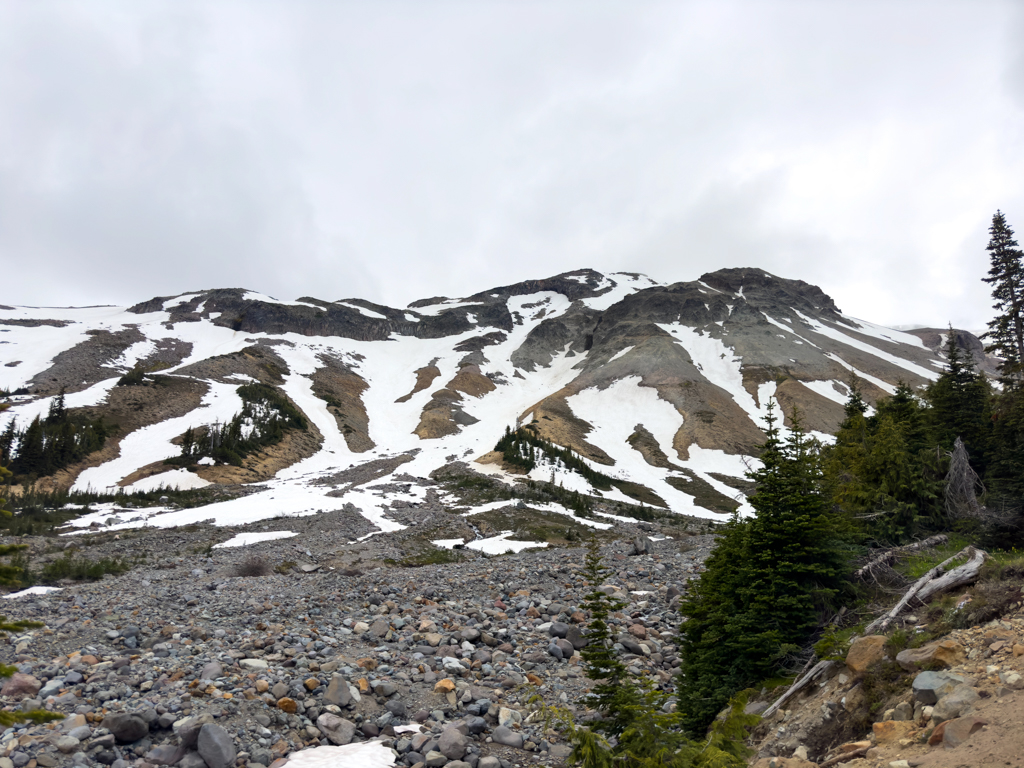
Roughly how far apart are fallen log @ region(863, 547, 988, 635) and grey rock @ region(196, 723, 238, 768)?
9.30 m

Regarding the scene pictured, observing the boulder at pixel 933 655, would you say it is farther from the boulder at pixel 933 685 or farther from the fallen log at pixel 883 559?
the fallen log at pixel 883 559

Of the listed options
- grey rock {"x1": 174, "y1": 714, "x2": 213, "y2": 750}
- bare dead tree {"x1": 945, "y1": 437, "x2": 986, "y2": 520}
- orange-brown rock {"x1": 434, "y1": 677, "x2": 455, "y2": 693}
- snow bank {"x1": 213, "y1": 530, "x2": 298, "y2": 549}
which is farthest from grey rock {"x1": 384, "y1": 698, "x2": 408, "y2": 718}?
snow bank {"x1": 213, "y1": 530, "x2": 298, "y2": 549}

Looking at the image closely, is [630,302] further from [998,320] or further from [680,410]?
[998,320]

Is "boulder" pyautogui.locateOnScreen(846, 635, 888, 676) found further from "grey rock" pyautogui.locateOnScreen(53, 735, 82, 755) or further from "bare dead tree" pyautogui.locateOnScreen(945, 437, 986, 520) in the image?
"grey rock" pyautogui.locateOnScreen(53, 735, 82, 755)

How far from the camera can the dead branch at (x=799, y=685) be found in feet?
21.5

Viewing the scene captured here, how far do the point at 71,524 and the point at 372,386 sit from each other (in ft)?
297

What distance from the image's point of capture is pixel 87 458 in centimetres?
5812

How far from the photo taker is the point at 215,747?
7137mm

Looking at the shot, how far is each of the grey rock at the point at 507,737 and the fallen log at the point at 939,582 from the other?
572 cm

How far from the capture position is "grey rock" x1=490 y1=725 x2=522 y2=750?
835cm

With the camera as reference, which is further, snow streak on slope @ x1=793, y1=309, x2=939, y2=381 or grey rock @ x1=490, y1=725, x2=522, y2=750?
snow streak on slope @ x1=793, y1=309, x2=939, y2=381

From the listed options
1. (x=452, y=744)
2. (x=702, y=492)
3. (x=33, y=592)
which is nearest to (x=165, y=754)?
(x=452, y=744)

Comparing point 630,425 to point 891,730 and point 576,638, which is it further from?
point 891,730

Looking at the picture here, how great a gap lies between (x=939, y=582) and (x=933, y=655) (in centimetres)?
153
